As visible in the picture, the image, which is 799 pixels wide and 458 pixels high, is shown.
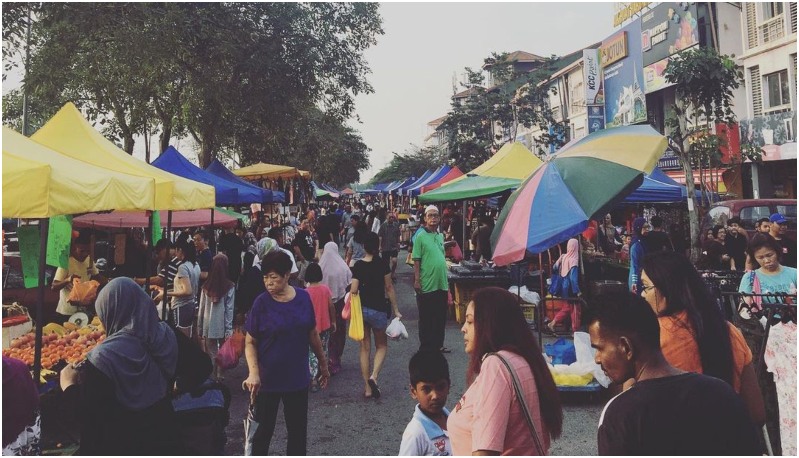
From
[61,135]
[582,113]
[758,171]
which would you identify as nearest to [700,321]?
[61,135]

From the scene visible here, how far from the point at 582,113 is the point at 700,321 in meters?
37.5

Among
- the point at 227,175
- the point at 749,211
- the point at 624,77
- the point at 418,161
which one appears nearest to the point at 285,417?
the point at 227,175

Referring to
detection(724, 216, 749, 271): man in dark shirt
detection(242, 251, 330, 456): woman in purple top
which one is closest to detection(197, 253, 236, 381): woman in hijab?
detection(242, 251, 330, 456): woman in purple top

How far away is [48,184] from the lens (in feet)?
12.7

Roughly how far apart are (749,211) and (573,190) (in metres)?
10.0

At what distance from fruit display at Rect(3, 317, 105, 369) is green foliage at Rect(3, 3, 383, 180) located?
16.6 feet

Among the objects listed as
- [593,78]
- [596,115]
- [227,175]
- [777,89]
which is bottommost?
[227,175]

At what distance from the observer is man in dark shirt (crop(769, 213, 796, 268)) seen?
8.04 metres

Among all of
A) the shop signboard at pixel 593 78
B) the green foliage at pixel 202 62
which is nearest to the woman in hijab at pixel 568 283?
the green foliage at pixel 202 62

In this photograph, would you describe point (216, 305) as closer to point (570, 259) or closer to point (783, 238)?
point (570, 259)

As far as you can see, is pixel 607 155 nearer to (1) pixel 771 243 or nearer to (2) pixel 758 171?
(1) pixel 771 243

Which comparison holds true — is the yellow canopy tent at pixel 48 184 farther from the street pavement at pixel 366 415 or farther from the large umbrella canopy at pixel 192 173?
the large umbrella canopy at pixel 192 173

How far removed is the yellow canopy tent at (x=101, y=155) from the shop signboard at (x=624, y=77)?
79.6ft

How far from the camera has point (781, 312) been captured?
12.3 ft
